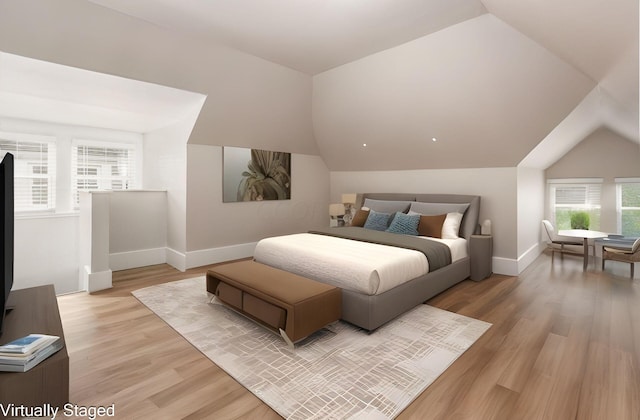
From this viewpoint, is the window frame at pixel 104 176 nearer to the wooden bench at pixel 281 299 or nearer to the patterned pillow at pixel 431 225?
the wooden bench at pixel 281 299

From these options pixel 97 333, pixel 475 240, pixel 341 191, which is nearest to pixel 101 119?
pixel 97 333

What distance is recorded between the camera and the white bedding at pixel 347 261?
9.07 ft

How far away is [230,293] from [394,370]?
63.9 inches

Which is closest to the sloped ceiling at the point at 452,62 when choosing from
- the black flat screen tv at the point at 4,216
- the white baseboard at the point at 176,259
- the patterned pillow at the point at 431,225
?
the patterned pillow at the point at 431,225

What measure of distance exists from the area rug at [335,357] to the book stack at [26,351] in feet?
3.26

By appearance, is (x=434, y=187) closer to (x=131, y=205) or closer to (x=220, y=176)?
(x=220, y=176)

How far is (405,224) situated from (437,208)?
62cm

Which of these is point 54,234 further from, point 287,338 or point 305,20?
point 305,20

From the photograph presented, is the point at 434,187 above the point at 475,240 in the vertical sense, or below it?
above

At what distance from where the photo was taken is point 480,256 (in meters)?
4.17

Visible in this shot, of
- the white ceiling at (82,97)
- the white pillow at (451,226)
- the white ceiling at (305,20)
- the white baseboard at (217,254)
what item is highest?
the white ceiling at (305,20)

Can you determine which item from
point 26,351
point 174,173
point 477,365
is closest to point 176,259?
point 174,173

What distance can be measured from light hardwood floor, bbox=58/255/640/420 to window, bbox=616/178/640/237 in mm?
2517

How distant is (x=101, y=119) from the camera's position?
16.1ft
